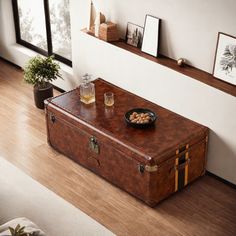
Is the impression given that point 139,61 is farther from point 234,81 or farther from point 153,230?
point 153,230

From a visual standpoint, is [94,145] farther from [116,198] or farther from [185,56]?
[185,56]

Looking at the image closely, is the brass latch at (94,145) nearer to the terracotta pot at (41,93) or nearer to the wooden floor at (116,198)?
the wooden floor at (116,198)

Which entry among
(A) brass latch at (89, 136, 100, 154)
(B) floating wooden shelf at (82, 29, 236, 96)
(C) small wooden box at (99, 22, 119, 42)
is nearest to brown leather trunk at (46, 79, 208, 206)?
(A) brass latch at (89, 136, 100, 154)

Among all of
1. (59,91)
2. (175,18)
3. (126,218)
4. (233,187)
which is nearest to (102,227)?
(126,218)

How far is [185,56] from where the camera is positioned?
16.3 feet

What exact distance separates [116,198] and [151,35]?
139cm

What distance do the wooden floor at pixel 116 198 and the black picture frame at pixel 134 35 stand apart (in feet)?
3.86

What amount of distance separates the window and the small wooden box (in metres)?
0.78

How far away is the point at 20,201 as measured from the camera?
14.9 ft

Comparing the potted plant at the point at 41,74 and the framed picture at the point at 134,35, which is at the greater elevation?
the framed picture at the point at 134,35

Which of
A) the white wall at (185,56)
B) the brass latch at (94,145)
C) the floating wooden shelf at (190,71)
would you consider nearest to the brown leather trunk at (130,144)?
the brass latch at (94,145)

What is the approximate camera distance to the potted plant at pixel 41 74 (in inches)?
231

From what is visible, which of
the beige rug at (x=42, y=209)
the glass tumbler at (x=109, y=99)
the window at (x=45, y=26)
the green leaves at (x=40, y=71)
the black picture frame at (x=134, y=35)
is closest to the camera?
the beige rug at (x=42, y=209)

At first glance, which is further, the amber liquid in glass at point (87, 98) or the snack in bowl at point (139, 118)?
the amber liquid in glass at point (87, 98)
